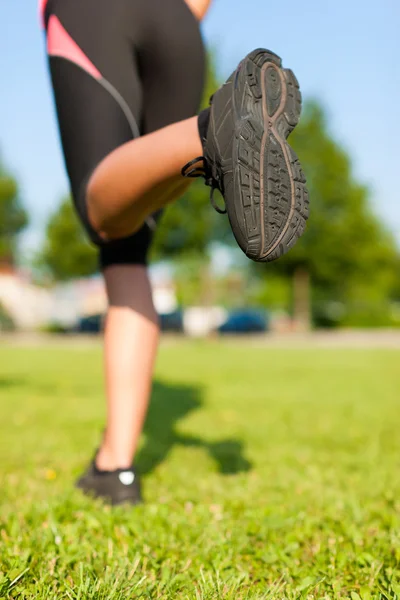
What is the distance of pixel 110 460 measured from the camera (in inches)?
77.8

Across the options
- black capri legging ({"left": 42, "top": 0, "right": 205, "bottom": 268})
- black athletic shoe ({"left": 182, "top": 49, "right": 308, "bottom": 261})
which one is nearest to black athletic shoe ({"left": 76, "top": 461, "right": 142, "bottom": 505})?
black capri legging ({"left": 42, "top": 0, "right": 205, "bottom": 268})

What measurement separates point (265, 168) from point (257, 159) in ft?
0.09

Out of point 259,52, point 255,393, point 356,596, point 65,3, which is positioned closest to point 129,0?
point 65,3

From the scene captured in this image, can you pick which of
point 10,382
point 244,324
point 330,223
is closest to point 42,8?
point 10,382

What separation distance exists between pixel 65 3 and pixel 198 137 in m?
0.76

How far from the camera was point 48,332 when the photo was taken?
29.0 metres

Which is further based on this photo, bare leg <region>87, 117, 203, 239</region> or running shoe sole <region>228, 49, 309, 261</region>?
bare leg <region>87, 117, 203, 239</region>

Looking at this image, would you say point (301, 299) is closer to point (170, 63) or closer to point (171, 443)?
point (171, 443)

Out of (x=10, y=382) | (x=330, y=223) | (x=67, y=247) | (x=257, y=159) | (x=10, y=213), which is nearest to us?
(x=257, y=159)

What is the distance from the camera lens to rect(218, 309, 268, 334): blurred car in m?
28.3

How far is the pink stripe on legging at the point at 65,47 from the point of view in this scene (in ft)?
6.12

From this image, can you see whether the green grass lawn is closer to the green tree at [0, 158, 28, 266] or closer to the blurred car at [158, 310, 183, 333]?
the blurred car at [158, 310, 183, 333]

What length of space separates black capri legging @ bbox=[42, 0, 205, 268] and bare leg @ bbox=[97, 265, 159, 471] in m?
0.19

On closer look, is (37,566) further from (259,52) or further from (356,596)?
(259,52)
